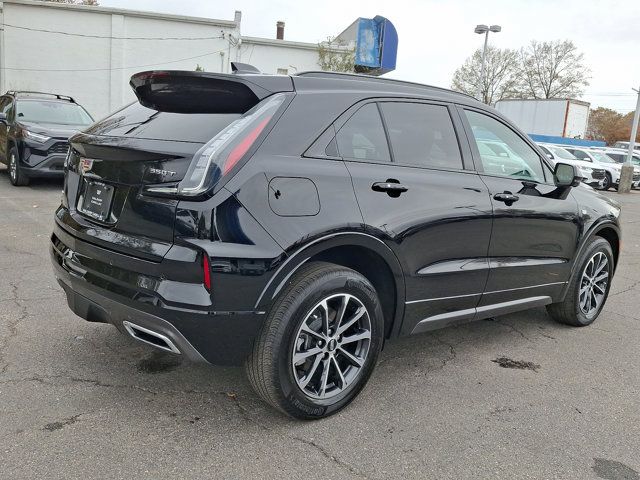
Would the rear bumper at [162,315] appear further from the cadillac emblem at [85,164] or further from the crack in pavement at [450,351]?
the crack in pavement at [450,351]

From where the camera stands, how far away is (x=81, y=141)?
3160mm

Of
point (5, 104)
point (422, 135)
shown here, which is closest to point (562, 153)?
point (5, 104)

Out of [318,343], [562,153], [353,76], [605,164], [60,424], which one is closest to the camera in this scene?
[60,424]

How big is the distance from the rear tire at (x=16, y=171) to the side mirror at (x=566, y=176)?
9.42 metres

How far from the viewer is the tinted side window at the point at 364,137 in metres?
3.02

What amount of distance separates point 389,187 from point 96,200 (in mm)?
1555

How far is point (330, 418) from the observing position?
302 centimetres

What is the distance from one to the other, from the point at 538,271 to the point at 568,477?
72.0 inches

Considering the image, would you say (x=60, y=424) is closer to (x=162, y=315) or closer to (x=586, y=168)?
(x=162, y=315)

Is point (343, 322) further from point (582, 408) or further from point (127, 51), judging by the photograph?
point (127, 51)

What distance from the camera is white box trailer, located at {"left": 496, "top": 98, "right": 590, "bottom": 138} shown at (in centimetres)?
3198

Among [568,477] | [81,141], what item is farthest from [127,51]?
[568,477]

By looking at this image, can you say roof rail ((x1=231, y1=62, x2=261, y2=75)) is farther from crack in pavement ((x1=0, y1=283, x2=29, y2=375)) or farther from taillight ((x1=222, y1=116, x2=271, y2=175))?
crack in pavement ((x1=0, y1=283, x2=29, y2=375))

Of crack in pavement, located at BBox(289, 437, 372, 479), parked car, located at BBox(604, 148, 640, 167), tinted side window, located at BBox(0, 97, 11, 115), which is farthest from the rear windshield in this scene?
parked car, located at BBox(604, 148, 640, 167)
